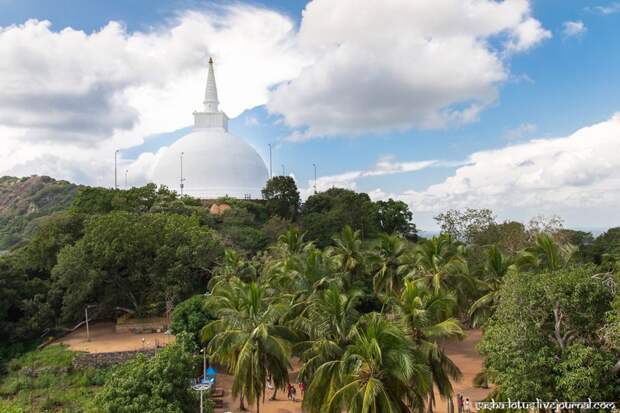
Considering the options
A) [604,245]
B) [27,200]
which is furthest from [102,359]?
[27,200]

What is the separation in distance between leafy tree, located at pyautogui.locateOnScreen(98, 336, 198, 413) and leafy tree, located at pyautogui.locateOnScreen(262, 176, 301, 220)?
4038cm

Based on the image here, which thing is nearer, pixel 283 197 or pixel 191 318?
pixel 191 318

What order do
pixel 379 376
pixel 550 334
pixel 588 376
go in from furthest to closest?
pixel 550 334
pixel 379 376
pixel 588 376

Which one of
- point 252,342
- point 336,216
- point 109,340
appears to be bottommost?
point 109,340

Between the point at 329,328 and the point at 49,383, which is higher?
the point at 329,328

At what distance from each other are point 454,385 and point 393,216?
104 feet

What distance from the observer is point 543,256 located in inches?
826

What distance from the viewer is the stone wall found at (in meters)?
27.0

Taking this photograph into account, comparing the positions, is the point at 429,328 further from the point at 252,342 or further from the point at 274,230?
the point at 274,230

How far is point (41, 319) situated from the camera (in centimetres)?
3089

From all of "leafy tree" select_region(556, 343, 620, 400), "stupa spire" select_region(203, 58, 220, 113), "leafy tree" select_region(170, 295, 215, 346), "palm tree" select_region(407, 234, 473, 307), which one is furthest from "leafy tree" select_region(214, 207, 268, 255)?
"stupa spire" select_region(203, 58, 220, 113)

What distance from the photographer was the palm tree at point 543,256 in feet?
67.2

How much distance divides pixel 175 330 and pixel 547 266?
1966cm

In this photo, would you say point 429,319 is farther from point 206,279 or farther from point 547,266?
point 206,279
